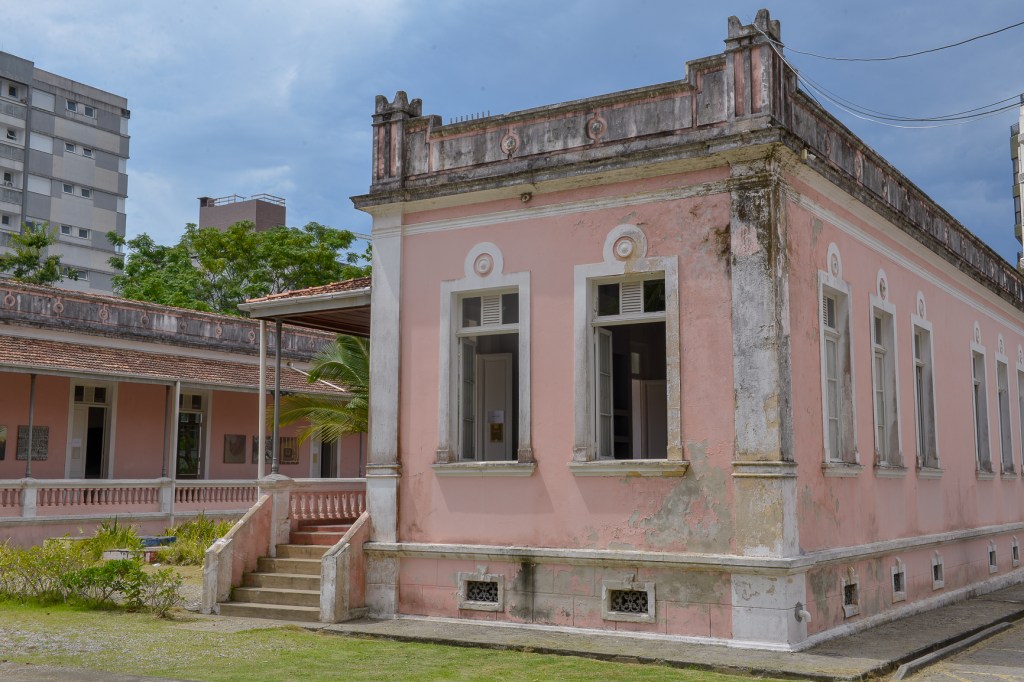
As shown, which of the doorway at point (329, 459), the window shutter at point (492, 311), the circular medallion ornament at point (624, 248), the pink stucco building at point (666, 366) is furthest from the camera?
the doorway at point (329, 459)

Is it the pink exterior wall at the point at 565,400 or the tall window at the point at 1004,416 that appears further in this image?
the tall window at the point at 1004,416

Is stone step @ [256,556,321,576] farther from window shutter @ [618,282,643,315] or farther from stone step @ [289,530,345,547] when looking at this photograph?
window shutter @ [618,282,643,315]

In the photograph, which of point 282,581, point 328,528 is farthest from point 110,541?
point 282,581

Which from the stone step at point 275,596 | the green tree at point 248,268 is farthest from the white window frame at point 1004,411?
the green tree at point 248,268

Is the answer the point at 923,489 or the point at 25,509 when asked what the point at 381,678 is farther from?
the point at 25,509

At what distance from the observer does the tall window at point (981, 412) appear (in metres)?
16.7

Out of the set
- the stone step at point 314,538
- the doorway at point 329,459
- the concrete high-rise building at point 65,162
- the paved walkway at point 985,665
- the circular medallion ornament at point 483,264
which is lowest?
the paved walkway at point 985,665

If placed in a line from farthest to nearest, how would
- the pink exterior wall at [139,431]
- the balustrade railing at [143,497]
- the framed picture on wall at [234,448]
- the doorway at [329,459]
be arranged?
the doorway at [329,459]
the framed picture on wall at [234,448]
the pink exterior wall at [139,431]
the balustrade railing at [143,497]

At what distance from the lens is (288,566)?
12602 mm

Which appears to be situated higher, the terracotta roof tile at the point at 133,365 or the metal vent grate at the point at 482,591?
the terracotta roof tile at the point at 133,365

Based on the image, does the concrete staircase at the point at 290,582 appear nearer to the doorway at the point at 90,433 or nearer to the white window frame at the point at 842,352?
the white window frame at the point at 842,352

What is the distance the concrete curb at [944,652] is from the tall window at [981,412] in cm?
499

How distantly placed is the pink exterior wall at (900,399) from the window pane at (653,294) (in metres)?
1.40

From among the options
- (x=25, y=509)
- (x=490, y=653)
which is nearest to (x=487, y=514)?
(x=490, y=653)
